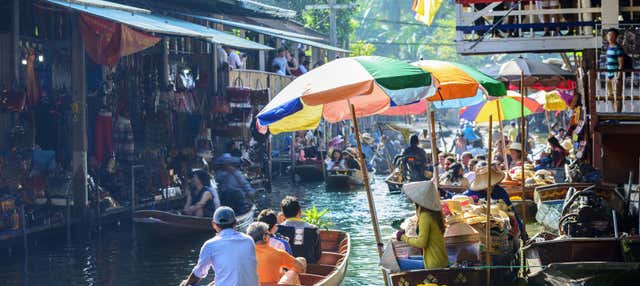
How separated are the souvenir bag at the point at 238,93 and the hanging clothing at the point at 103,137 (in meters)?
5.53

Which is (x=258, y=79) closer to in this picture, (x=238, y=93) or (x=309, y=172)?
(x=238, y=93)

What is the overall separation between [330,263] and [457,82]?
2688mm

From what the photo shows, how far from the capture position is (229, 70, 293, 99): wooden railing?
2548 cm

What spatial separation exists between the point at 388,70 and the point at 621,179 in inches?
295

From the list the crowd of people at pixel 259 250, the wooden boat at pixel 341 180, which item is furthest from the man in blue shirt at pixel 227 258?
the wooden boat at pixel 341 180

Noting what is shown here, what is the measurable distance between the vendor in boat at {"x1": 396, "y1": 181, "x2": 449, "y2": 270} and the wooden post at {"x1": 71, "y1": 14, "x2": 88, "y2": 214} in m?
9.48

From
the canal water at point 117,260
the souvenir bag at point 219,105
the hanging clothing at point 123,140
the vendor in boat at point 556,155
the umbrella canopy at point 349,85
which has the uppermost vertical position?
the souvenir bag at point 219,105

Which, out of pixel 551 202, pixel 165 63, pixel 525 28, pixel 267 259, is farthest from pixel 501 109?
pixel 267 259

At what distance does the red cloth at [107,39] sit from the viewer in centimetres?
1733

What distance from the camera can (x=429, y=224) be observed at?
911 centimetres

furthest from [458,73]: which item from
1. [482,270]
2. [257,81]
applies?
[257,81]

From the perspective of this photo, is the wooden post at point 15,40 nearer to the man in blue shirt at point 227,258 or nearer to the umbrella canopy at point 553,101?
the man in blue shirt at point 227,258

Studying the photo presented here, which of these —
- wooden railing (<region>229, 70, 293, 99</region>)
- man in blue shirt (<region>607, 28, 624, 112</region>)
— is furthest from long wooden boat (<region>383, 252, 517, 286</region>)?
wooden railing (<region>229, 70, 293, 99</region>)

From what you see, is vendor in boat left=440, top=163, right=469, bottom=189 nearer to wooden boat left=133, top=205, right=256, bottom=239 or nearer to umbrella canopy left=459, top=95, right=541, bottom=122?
umbrella canopy left=459, top=95, right=541, bottom=122
